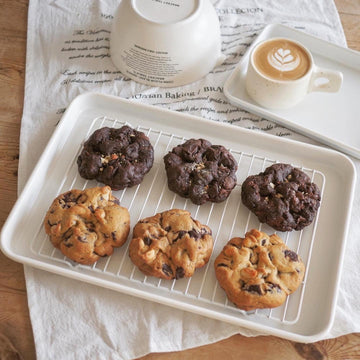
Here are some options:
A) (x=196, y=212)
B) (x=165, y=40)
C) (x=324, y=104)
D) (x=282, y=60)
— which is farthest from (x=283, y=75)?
(x=196, y=212)

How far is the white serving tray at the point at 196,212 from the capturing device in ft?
3.64

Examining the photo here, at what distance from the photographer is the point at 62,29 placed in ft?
5.50

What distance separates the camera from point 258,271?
1081 millimetres

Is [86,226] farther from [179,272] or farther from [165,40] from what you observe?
[165,40]

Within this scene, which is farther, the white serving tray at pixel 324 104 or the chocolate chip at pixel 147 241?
the white serving tray at pixel 324 104

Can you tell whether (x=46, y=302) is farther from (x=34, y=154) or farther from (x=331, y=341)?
(x=331, y=341)

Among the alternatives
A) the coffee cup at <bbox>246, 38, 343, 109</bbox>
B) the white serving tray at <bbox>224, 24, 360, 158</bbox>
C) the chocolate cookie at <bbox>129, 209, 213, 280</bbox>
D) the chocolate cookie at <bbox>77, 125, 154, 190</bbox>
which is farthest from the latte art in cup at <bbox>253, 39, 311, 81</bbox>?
the chocolate cookie at <bbox>129, 209, 213, 280</bbox>

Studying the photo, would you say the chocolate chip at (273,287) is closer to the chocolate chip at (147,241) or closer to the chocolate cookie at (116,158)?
the chocolate chip at (147,241)

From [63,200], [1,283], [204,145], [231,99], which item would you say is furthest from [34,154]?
[231,99]

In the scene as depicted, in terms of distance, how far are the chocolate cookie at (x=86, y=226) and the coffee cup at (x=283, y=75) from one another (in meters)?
0.57

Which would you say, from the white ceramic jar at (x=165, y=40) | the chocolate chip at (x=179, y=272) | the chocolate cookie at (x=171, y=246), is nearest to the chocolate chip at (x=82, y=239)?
the chocolate cookie at (x=171, y=246)

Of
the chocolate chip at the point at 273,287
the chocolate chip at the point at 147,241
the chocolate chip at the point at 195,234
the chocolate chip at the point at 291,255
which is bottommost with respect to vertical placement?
the chocolate chip at the point at 147,241

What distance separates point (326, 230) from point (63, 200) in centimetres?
66

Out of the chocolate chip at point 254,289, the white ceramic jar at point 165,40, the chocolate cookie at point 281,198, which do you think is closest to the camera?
the chocolate chip at point 254,289
